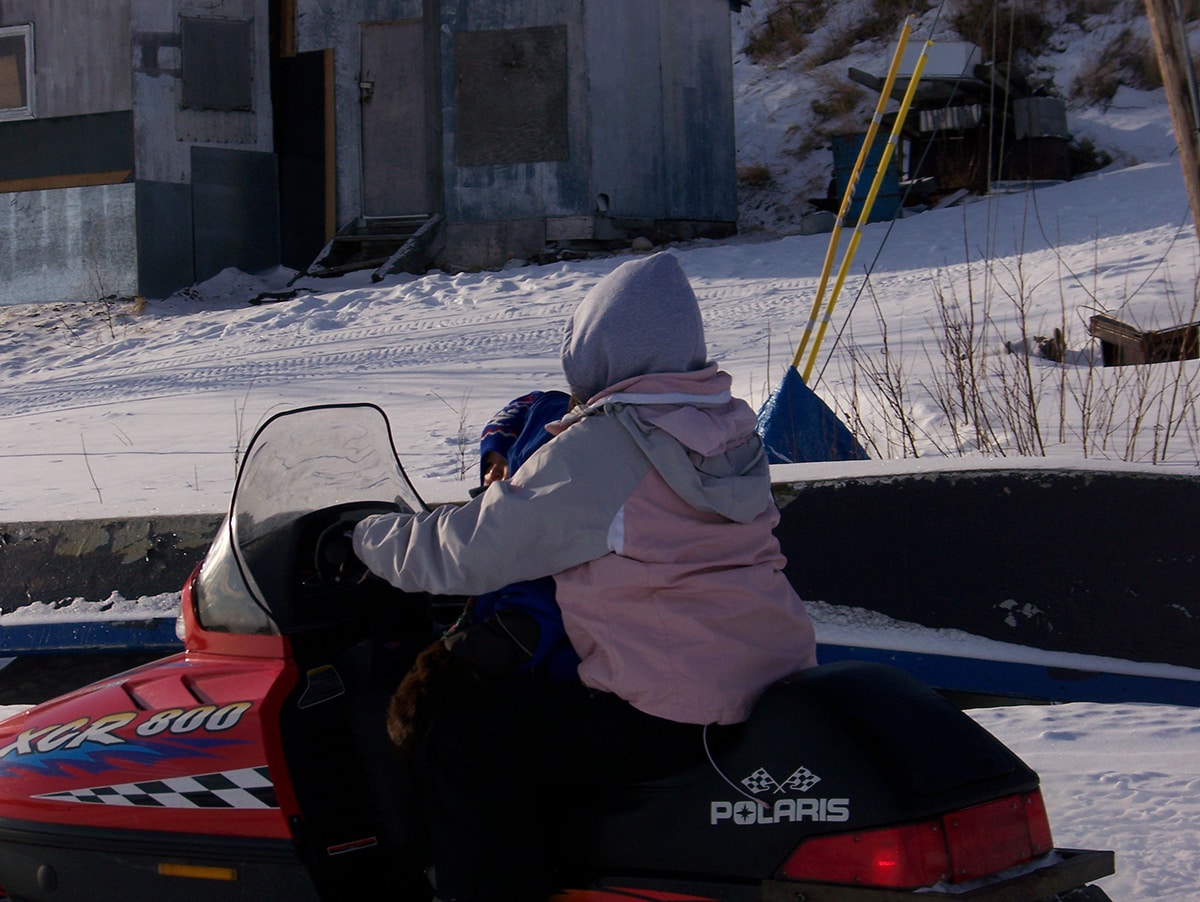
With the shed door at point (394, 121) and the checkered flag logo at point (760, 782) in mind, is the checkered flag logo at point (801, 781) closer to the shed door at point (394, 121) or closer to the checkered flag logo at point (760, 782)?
the checkered flag logo at point (760, 782)

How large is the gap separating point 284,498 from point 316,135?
1476cm

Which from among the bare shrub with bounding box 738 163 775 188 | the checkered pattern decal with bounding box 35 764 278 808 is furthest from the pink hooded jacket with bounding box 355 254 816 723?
the bare shrub with bounding box 738 163 775 188

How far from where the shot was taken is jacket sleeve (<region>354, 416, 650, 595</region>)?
2025 mm

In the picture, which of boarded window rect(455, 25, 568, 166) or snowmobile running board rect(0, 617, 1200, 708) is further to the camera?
boarded window rect(455, 25, 568, 166)

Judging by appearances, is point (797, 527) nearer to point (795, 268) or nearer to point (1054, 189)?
point (795, 268)

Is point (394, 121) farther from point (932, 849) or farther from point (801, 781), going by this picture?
point (932, 849)

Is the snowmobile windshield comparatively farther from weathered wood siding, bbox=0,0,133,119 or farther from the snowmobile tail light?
weathered wood siding, bbox=0,0,133,119

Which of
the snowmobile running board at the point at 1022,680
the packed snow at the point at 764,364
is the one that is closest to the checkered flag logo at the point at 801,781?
the packed snow at the point at 764,364

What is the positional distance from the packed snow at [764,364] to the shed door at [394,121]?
6.18 feet

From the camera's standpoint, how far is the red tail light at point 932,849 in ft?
6.05

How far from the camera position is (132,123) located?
15.2 m

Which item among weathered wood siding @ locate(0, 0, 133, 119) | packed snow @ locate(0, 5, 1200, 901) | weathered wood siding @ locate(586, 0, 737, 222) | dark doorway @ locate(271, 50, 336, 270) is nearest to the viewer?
packed snow @ locate(0, 5, 1200, 901)

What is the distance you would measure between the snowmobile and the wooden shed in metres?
12.8

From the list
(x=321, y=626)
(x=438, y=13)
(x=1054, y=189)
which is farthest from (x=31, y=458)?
(x=1054, y=189)
